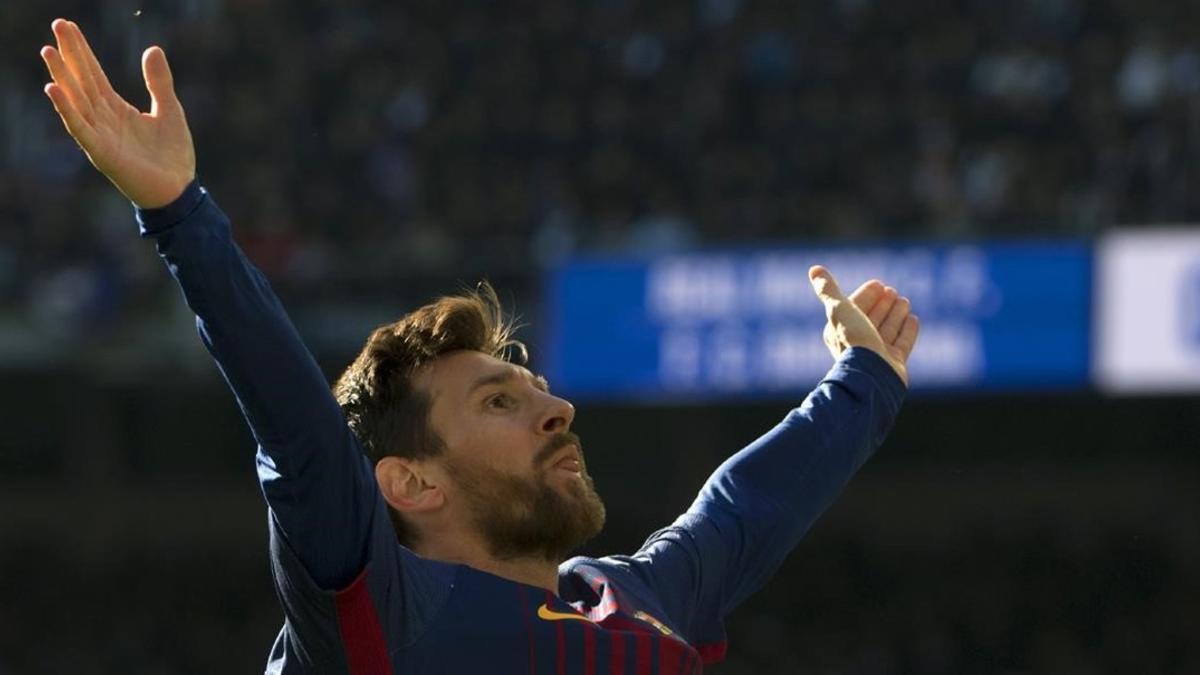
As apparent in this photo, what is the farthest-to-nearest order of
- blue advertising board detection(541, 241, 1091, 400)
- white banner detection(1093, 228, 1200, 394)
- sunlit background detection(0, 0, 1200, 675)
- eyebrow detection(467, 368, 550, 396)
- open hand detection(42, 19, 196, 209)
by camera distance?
sunlit background detection(0, 0, 1200, 675) → blue advertising board detection(541, 241, 1091, 400) → white banner detection(1093, 228, 1200, 394) → eyebrow detection(467, 368, 550, 396) → open hand detection(42, 19, 196, 209)

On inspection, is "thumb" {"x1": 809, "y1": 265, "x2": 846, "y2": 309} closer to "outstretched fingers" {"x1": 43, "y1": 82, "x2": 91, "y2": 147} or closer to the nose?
the nose

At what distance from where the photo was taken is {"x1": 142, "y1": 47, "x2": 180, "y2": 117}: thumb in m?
2.94

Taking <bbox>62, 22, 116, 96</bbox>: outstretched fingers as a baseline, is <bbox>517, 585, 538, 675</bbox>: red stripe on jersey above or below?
below

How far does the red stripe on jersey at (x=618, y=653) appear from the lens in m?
3.22

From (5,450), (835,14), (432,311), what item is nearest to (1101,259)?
(835,14)

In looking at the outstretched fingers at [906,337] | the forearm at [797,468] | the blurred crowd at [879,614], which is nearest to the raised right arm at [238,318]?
the forearm at [797,468]

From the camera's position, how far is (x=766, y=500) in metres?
3.80

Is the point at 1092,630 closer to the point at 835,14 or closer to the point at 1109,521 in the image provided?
the point at 1109,521

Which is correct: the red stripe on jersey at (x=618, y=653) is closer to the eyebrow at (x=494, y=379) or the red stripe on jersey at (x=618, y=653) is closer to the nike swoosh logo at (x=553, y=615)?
the nike swoosh logo at (x=553, y=615)

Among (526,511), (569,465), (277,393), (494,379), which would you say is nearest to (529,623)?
(526,511)

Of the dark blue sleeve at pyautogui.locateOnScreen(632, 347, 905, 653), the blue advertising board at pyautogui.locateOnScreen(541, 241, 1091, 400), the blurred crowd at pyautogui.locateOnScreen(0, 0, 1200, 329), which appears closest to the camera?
the dark blue sleeve at pyautogui.locateOnScreen(632, 347, 905, 653)

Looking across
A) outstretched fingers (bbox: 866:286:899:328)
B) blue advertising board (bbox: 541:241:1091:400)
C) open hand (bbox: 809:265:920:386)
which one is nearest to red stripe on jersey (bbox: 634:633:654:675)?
open hand (bbox: 809:265:920:386)

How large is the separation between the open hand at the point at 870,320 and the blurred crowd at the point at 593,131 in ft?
28.5

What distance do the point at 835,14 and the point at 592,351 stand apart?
3680mm
